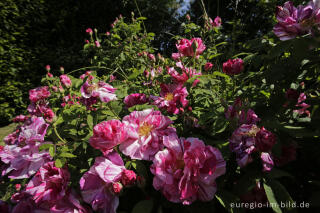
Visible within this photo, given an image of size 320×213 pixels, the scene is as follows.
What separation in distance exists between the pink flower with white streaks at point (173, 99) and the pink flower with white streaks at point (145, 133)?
16cm

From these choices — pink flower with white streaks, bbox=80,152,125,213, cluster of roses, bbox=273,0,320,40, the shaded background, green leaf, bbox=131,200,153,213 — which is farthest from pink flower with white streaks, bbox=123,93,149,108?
the shaded background

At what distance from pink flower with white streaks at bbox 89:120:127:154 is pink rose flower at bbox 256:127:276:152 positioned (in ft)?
1.19

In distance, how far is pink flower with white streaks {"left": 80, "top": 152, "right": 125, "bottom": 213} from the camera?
53cm

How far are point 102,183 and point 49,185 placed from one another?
0.54 ft

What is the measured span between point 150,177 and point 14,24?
4.85 metres

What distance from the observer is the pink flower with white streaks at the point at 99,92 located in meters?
0.75

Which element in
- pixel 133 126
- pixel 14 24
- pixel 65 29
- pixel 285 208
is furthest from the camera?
pixel 65 29

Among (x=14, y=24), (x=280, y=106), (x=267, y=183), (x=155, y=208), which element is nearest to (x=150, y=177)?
(x=155, y=208)

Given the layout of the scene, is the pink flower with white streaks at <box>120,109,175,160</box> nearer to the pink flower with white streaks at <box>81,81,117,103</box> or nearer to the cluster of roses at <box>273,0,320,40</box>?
the pink flower with white streaks at <box>81,81,117,103</box>

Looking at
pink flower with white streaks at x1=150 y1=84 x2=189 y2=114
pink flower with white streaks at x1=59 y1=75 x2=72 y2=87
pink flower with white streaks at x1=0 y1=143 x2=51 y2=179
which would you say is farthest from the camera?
pink flower with white streaks at x1=59 y1=75 x2=72 y2=87

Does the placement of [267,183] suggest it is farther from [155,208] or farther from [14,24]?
[14,24]

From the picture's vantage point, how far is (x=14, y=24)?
4027 millimetres

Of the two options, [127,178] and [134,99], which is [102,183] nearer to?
[127,178]

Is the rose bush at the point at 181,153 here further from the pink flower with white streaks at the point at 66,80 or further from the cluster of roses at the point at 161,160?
the pink flower with white streaks at the point at 66,80
